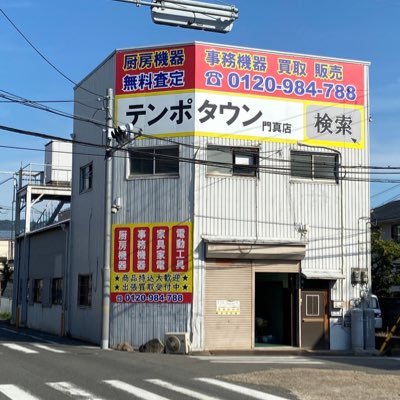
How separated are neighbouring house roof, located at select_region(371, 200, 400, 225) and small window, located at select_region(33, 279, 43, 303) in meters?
22.3

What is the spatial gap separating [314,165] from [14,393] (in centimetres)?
1381

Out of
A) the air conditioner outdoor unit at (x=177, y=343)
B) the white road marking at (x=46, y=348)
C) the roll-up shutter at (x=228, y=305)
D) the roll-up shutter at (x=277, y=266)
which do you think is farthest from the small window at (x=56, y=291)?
the roll-up shutter at (x=277, y=266)

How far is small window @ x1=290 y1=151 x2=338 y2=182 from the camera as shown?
21.5m

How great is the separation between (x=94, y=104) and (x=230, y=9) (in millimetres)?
12521

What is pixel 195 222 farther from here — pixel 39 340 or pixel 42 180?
pixel 42 180

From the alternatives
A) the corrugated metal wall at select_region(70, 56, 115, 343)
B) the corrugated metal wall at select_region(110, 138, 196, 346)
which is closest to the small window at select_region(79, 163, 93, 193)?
the corrugated metal wall at select_region(70, 56, 115, 343)

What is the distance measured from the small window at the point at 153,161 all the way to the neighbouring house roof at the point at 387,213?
960 inches

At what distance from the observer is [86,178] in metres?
24.8

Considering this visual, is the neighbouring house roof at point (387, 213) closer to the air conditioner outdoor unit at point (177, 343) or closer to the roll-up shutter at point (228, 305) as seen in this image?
the roll-up shutter at point (228, 305)

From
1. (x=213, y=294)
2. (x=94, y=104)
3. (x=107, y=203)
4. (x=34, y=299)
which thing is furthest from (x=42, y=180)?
(x=213, y=294)

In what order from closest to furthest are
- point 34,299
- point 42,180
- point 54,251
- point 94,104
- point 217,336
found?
point 217,336
point 94,104
point 54,251
point 34,299
point 42,180

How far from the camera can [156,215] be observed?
20.7m

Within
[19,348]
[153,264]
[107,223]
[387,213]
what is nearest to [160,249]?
[153,264]

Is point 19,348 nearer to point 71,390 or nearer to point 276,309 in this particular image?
point 71,390
